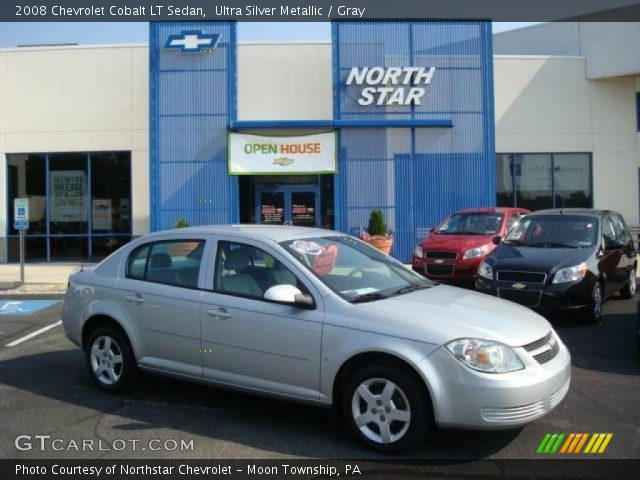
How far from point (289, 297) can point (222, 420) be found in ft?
4.01

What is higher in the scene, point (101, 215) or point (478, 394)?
point (101, 215)

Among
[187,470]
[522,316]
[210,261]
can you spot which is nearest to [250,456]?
[187,470]

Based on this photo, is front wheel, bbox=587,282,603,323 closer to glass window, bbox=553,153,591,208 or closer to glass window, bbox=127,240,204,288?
glass window, bbox=127,240,204,288

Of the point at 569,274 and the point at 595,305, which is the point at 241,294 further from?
the point at 595,305

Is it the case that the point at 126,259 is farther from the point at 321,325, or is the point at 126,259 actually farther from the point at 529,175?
the point at 529,175

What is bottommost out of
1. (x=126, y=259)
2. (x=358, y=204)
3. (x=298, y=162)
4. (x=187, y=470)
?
(x=187, y=470)

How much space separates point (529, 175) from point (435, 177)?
3.98 metres

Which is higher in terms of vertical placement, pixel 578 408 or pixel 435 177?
pixel 435 177

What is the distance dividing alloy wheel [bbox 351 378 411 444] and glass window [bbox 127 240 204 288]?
1737 mm

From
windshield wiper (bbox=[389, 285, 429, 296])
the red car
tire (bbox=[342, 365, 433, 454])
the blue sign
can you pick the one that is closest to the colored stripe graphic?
tire (bbox=[342, 365, 433, 454])

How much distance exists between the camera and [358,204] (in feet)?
58.4

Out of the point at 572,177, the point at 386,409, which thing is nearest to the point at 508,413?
the point at 386,409

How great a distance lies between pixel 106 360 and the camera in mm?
5539

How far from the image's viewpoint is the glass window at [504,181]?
64.3 ft
